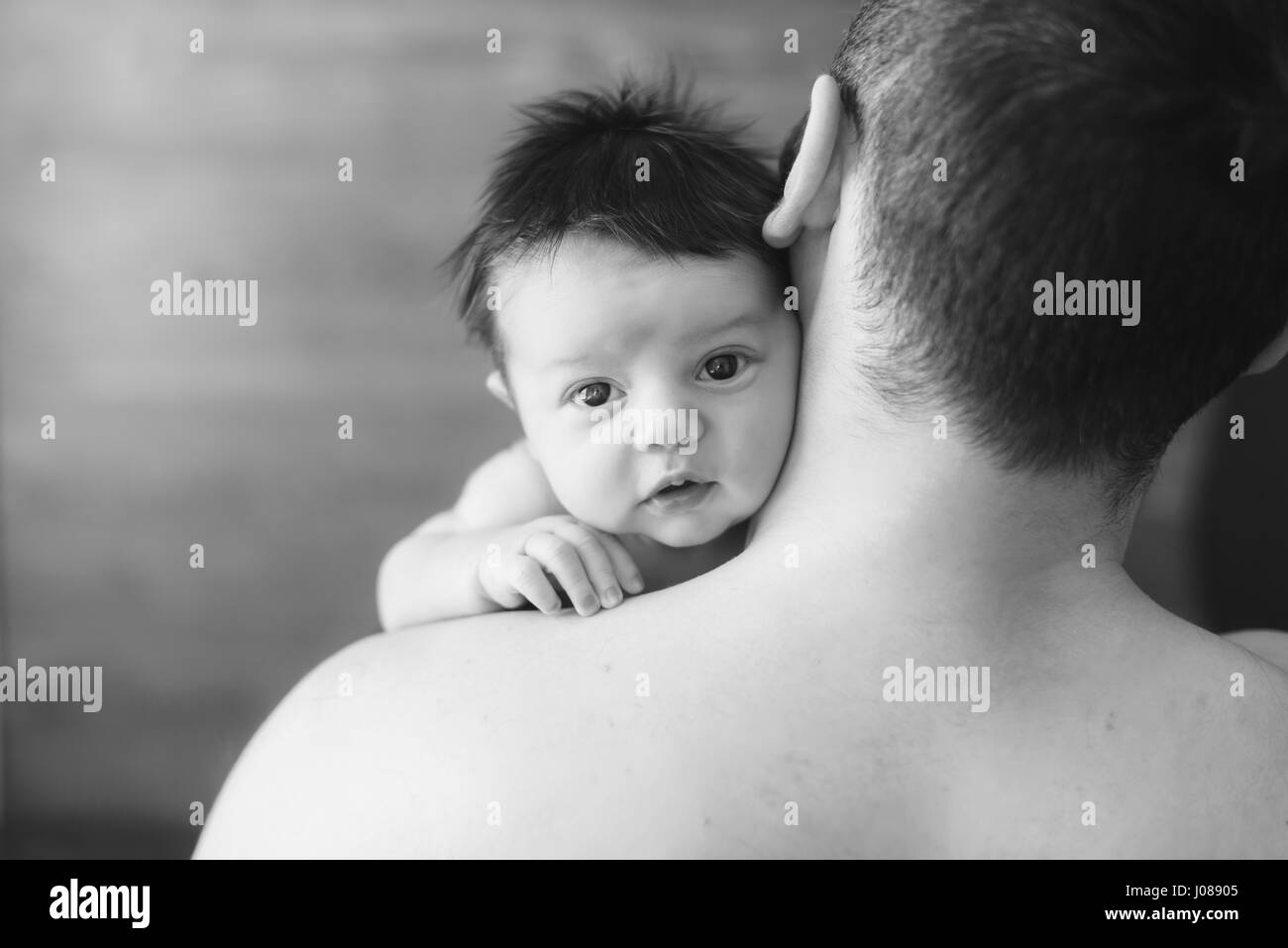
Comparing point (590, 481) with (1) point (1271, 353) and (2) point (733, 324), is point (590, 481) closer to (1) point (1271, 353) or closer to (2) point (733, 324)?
(2) point (733, 324)

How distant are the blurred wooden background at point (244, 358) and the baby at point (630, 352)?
963mm

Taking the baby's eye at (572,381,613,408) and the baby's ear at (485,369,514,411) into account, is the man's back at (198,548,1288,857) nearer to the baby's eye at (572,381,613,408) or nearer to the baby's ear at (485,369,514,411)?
the baby's eye at (572,381,613,408)

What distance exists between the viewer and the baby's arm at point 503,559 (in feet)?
2.69

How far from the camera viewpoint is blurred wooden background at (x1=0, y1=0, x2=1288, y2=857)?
178 cm

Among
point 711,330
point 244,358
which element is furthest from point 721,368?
point 244,358

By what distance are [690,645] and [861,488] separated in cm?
16

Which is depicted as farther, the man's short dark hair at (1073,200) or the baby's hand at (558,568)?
the baby's hand at (558,568)

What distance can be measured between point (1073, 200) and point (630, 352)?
0.34 m

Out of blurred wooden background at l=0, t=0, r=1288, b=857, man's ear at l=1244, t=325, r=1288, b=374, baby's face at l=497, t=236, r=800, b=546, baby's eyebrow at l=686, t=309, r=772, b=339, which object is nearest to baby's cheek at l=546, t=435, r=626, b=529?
baby's face at l=497, t=236, r=800, b=546

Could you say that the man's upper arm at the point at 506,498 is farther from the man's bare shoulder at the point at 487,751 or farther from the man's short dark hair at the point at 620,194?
the man's bare shoulder at the point at 487,751

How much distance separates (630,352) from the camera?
2.74ft

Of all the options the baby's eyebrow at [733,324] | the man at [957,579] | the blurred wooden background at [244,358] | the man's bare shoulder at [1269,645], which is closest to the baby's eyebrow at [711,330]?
the baby's eyebrow at [733,324]

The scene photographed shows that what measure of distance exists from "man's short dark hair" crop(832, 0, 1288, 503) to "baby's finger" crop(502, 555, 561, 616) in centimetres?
30
